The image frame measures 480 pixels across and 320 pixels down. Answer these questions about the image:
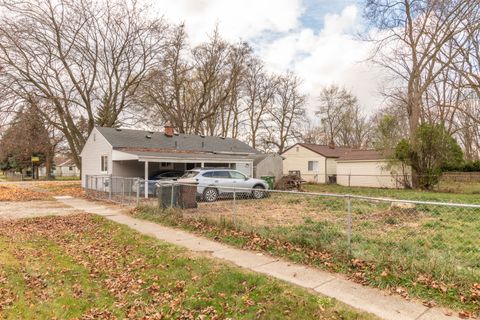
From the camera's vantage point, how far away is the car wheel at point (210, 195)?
14708 millimetres

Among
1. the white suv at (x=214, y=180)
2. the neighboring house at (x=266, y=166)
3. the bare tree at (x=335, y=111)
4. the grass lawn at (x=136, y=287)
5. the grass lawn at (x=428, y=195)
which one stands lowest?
the grass lawn at (x=136, y=287)

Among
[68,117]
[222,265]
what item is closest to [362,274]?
[222,265]

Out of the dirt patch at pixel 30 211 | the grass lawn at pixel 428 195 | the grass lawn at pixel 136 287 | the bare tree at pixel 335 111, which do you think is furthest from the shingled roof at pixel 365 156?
the grass lawn at pixel 136 287

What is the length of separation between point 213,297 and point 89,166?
75.4 feet

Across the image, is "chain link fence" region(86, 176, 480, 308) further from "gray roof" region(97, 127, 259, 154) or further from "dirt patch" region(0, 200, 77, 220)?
"gray roof" region(97, 127, 259, 154)

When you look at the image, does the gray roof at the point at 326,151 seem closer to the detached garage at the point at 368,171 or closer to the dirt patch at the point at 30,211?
the detached garage at the point at 368,171

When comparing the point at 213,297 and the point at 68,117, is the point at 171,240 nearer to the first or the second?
the point at 213,297

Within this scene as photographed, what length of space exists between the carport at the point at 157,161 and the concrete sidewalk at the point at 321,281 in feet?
35.2

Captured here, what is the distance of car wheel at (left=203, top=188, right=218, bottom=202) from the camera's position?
579 inches

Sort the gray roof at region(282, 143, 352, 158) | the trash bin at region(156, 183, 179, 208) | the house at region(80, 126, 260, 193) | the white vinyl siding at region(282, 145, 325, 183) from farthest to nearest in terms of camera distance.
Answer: the gray roof at region(282, 143, 352, 158) < the white vinyl siding at region(282, 145, 325, 183) < the house at region(80, 126, 260, 193) < the trash bin at region(156, 183, 179, 208)

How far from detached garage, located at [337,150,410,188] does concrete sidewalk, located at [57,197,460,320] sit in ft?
73.4

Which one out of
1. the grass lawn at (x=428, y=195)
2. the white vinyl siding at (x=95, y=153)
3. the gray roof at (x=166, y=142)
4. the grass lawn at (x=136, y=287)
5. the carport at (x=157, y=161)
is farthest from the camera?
the gray roof at (x=166, y=142)

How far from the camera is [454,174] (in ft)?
89.2

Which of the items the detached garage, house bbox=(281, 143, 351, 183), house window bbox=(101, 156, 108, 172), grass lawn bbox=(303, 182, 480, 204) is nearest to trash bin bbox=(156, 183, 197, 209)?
grass lawn bbox=(303, 182, 480, 204)
